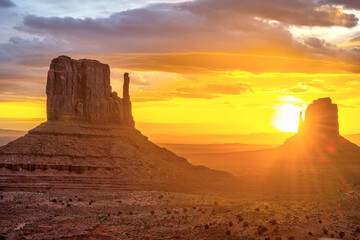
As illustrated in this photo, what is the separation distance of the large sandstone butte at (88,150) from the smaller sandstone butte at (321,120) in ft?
192

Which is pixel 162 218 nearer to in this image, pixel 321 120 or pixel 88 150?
pixel 88 150

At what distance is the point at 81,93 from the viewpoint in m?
119

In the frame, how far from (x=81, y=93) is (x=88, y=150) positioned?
15.4m

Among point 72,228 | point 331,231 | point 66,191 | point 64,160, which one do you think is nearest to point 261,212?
point 331,231

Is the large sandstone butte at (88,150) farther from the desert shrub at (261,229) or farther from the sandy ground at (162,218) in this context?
the desert shrub at (261,229)

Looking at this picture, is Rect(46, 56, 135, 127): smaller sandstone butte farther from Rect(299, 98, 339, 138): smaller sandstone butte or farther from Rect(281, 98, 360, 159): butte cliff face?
Rect(299, 98, 339, 138): smaller sandstone butte

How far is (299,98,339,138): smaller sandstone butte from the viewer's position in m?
177

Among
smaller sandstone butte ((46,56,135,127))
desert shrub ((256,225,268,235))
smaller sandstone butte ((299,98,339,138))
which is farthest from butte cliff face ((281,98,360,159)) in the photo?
desert shrub ((256,225,268,235))

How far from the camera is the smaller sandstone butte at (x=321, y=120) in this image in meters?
177

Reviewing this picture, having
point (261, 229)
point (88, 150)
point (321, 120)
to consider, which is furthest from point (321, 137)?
point (261, 229)

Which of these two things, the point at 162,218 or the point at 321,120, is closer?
the point at 162,218

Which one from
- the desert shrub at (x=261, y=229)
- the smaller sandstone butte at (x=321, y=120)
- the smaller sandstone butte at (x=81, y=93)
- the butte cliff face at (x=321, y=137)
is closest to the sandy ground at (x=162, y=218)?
the desert shrub at (x=261, y=229)

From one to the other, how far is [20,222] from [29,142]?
35.5m

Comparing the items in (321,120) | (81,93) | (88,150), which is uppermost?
(81,93)
